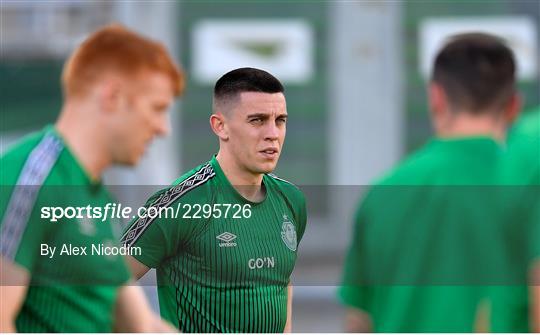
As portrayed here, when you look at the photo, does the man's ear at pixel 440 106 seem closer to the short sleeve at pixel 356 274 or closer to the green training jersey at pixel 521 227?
the green training jersey at pixel 521 227

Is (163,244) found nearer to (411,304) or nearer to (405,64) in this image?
(411,304)

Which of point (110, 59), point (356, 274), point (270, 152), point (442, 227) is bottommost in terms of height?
point (356, 274)

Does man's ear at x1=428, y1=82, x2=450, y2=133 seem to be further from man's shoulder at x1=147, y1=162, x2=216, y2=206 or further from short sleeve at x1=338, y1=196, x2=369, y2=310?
man's shoulder at x1=147, y1=162, x2=216, y2=206

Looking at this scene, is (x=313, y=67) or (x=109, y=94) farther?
(x=313, y=67)

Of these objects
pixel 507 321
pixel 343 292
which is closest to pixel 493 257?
pixel 507 321

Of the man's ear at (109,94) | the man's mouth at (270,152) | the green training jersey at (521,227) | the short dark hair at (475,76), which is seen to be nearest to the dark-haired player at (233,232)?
the man's mouth at (270,152)

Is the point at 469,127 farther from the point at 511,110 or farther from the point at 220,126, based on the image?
the point at 220,126

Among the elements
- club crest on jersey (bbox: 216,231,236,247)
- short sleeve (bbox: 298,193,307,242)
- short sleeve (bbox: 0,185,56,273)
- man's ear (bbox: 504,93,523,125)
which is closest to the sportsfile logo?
club crest on jersey (bbox: 216,231,236,247)

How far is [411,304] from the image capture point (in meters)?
2.15

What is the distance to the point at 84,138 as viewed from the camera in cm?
204

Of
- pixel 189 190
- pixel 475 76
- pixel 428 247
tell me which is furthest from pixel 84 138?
pixel 475 76

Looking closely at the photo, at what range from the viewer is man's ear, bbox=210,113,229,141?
7.71 ft

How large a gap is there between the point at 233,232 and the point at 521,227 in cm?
66

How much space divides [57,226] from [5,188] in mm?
130
